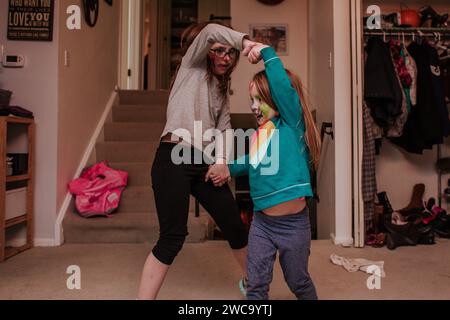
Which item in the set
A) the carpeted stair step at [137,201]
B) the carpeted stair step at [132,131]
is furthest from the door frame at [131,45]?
the carpeted stair step at [137,201]

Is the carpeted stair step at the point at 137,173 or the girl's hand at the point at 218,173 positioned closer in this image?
the girl's hand at the point at 218,173

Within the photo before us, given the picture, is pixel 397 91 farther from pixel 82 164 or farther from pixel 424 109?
pixel 82 164

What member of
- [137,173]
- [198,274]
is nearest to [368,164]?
[198,274]

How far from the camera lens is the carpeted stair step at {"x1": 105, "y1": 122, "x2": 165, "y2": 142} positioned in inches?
134

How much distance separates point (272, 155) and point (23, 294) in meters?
1.24

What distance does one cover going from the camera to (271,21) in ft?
12.3

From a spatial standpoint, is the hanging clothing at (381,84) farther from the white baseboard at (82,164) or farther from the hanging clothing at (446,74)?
the white baseboard at (82,164)

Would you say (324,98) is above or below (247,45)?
above

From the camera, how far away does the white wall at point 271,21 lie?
370 centimetres

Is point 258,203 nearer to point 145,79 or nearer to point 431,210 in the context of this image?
point 431,210

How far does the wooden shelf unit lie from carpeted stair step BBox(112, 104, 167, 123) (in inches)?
54.0

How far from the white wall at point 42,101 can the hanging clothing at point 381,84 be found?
2077mm

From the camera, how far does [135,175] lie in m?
2.97

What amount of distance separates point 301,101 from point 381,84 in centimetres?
145
